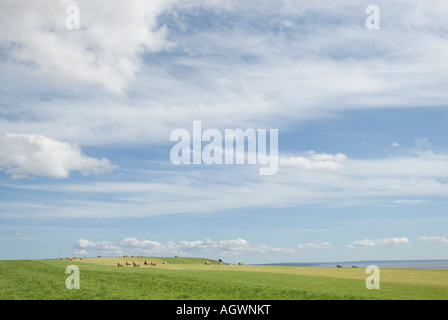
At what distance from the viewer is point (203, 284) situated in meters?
42.3

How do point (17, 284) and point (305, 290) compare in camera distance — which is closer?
point (305, 290)

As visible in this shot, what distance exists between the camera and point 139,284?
139 feet
